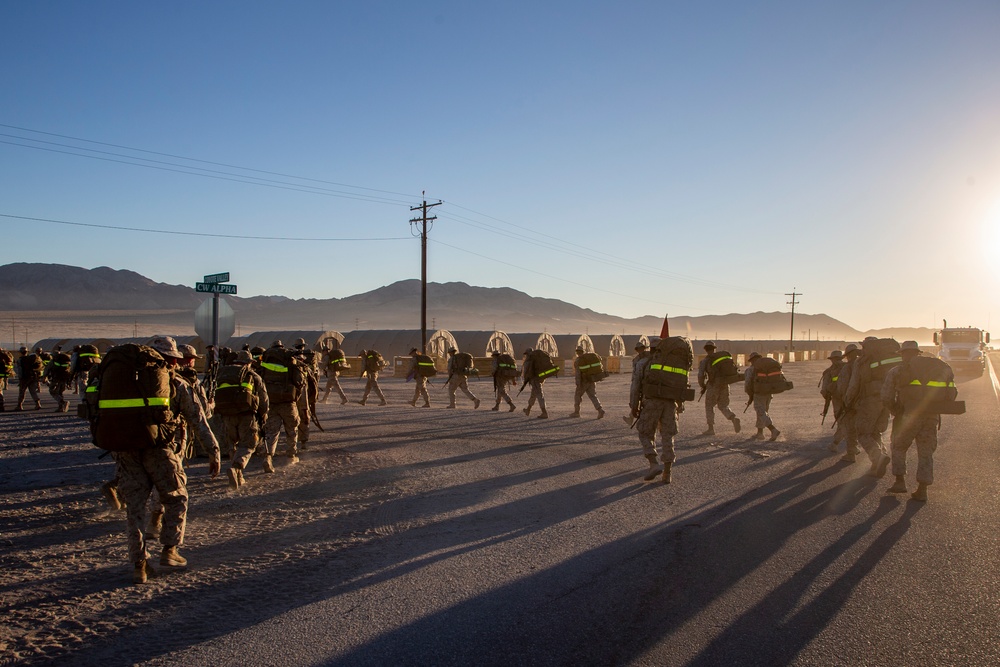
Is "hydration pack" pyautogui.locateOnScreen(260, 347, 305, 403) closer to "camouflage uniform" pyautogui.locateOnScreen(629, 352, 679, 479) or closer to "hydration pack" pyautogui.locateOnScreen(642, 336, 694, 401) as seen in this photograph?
"camouflage uniform" pyautogui.locateOnScreen(629, 352, 679, 479)

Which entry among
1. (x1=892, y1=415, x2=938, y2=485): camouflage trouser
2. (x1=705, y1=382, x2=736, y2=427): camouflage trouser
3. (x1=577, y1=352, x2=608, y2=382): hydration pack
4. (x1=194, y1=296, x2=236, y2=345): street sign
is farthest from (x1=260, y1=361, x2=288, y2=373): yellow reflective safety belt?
(x1=892, y1=415, x2=938, y2=485): camouflage trouser

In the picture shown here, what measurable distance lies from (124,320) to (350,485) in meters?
136

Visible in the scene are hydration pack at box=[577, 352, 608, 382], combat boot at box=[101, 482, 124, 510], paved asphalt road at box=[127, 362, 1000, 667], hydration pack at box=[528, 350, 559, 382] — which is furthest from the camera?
hydration pack at box=[528, 350, 559, 382]

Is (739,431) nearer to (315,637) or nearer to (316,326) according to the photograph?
(315,637)

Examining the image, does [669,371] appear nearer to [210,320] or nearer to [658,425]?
[658,425]

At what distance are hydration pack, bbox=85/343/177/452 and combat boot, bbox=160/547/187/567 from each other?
2.86 ft

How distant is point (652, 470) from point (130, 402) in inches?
241

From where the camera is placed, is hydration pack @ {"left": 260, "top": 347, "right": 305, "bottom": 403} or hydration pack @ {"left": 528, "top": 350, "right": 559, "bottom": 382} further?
hydration pack @ {"left": 528, "top": 350, "right": 559, "bottom": 382}

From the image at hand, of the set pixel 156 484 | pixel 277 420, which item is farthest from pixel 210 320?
pixel 156 484

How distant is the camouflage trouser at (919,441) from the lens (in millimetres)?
8406

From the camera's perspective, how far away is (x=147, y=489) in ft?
18.7

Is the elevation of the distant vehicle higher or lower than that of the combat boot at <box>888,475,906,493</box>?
higher

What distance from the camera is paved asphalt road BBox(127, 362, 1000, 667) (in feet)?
14.2

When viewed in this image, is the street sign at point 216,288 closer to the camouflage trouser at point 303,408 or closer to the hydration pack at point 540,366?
the camouflage trouser at point 303,408
